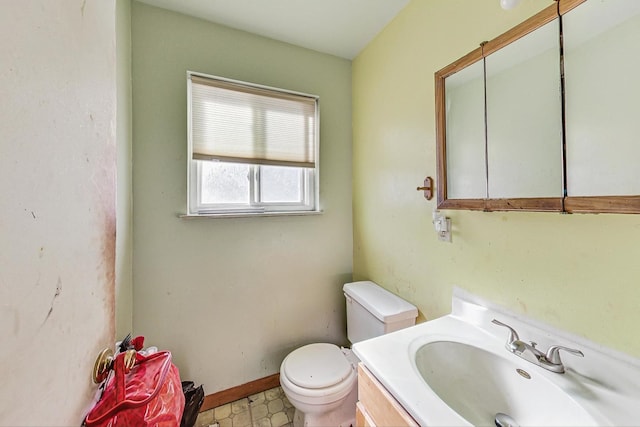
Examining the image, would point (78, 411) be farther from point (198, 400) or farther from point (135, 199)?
point (135, 199)

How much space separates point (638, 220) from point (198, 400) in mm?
1774

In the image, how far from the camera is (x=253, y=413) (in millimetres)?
1402

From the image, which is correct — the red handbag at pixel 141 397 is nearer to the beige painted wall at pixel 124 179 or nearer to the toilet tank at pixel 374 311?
the beige painted wall at pixel 124 179

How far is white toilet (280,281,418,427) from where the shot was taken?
1120 mm

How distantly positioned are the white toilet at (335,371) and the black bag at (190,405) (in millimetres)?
419

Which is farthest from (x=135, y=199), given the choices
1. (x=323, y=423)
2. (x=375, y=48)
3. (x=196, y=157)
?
(x=375, y=48)

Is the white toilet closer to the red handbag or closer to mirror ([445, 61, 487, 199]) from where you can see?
the red handbag

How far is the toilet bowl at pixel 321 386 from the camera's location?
1.11 metres

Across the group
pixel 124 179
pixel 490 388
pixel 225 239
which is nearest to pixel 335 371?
pixel 490 388

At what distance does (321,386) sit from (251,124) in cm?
150

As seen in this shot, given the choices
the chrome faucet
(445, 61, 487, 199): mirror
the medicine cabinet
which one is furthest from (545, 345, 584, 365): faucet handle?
(445, 61, 487, 199): mirror

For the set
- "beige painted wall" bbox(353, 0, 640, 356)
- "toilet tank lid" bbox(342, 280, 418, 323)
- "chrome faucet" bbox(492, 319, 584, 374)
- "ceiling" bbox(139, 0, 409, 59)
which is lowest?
"toilet tank lid" bbox(342, 280, 418, 323)

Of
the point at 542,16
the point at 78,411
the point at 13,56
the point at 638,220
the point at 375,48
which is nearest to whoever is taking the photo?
the point at 13,56

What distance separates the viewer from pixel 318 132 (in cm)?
166
